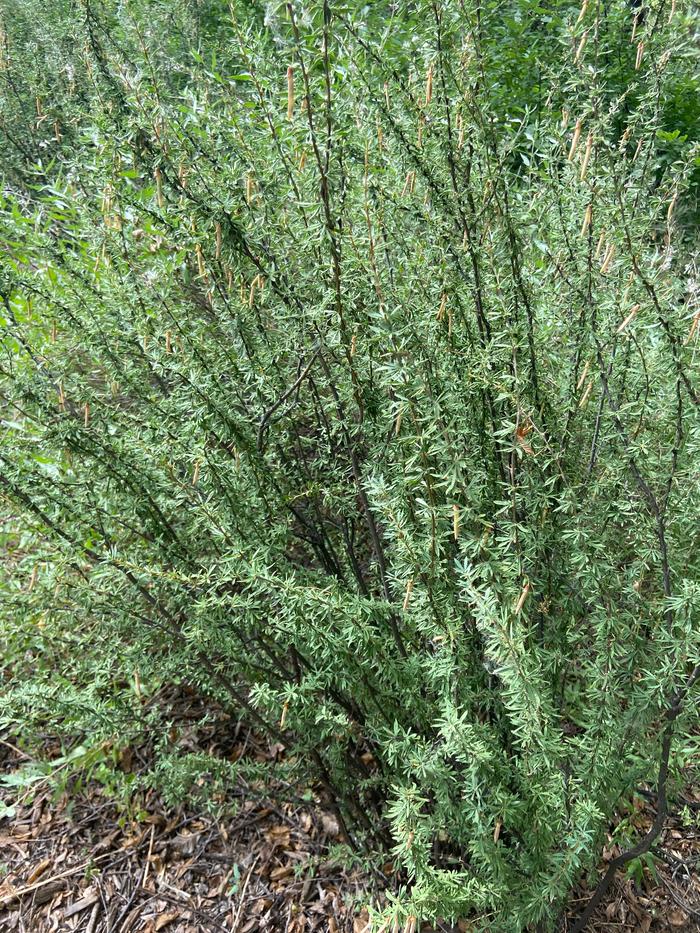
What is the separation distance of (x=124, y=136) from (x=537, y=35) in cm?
378

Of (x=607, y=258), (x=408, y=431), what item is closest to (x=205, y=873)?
(x=408, y=431)

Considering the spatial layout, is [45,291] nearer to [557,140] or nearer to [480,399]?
[480,399]

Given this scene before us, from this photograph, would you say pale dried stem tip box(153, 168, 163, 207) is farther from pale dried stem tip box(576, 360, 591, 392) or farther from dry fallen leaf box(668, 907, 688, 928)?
dry fallen leaf box(668, 907, 688, 928)

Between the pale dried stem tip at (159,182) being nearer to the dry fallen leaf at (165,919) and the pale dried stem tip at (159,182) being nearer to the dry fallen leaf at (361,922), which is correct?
the dry fallen leaf at (361,922)

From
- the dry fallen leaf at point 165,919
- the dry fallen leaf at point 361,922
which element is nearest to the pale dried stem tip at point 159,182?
the dry fallen leaf at point 361,922

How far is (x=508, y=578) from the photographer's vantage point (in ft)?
5.17

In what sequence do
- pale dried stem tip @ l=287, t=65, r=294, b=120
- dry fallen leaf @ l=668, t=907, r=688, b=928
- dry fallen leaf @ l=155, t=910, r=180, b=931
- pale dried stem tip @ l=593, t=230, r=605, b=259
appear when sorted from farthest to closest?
dry fallen leaf @ l=155, t=910, r=180, b=931 < dry fallen leaf @ l=668, t=907, r=688, b=928 < pale dried stem tip @ l=593, t=230, r=605, b=259 < pale dried stem tip @ l=287, t=65, r=294, b=120

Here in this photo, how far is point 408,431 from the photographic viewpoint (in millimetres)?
1770

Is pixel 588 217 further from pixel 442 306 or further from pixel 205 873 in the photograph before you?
pixel 205 873

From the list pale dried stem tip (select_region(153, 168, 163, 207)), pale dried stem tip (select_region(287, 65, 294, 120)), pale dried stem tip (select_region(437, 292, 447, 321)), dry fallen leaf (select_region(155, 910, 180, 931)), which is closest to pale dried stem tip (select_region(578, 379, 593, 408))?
pale dried stem tip (select_region(437, 292, 447, 321))

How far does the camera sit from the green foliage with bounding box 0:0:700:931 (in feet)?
5.04

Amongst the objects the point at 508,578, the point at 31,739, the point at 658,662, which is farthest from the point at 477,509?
the point at 31,739

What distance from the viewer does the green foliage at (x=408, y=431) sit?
5.04 feet

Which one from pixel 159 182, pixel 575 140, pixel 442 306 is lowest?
pixel 442 306
